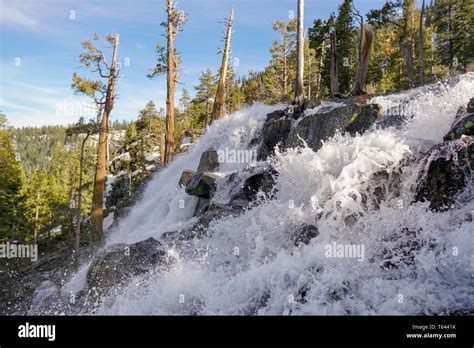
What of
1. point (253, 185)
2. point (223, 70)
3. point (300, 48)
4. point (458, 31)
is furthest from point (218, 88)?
point (458, 31)

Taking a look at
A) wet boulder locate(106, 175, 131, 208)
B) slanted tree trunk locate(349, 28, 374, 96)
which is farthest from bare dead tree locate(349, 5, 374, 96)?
wet boulder locate(106, 175, 131, 208)

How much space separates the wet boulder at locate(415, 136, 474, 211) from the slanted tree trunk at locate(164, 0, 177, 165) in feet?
64.7

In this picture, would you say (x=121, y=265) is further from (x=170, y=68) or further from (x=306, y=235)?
(x=170, y=68)

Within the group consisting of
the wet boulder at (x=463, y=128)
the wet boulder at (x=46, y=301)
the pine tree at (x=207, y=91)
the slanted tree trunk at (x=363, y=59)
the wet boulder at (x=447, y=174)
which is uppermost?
the pine tree at (x=207, y=91)

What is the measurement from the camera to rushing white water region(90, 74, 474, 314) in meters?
4.84

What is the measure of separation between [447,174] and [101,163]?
18.6 metres

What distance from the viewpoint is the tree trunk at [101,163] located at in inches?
790

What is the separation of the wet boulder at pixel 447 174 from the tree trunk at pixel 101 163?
17.6m

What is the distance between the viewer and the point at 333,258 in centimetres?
584

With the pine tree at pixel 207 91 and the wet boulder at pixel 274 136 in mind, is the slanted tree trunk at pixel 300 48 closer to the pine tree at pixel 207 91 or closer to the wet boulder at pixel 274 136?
the wet boulder at pixel 274 136

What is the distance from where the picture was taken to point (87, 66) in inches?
819

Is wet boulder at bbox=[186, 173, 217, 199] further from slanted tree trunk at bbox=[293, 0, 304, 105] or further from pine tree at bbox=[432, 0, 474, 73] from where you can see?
pine tree at bbox=[432, 0, 474, 73]

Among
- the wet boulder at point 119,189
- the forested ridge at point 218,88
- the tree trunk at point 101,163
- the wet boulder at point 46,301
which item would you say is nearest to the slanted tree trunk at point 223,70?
the forested ridge at point 218,88
